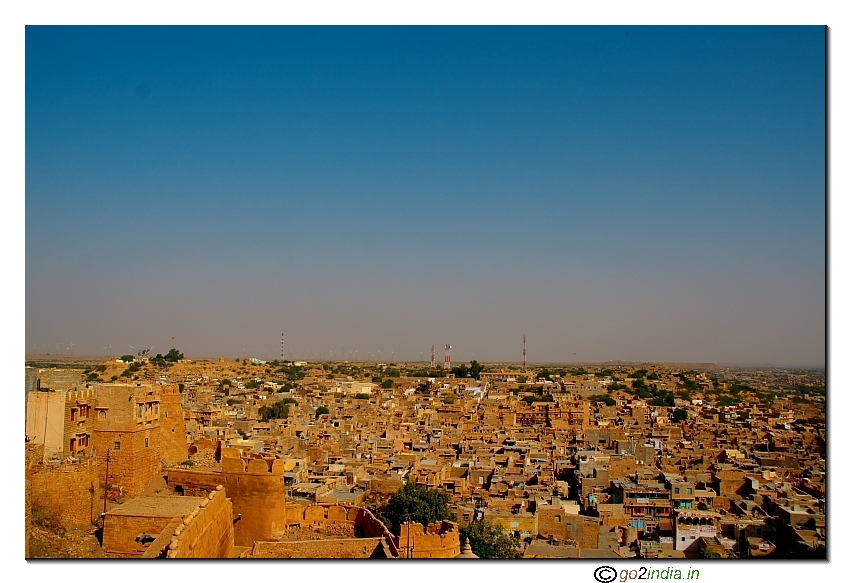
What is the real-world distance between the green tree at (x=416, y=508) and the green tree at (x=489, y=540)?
0.43 meters

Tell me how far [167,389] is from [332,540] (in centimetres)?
348

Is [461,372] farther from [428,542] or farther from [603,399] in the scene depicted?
[428,542]

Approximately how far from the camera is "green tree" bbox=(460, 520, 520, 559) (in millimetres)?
9234

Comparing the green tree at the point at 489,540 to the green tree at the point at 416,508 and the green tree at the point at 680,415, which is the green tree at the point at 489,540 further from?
the green tree at the point at 680,415

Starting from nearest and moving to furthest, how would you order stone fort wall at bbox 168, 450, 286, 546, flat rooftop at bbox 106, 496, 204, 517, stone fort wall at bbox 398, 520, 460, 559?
flat rooftop at bbox 106, 496, 204, 517
stone fort wall at bbox 398, 520, 460, 559
stone fort wall at bbox 168, 450, 286, 546

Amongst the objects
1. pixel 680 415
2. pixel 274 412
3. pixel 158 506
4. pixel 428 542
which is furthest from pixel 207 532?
pixel 680 415

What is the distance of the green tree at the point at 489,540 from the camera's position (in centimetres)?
923

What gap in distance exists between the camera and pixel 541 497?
12000 mm

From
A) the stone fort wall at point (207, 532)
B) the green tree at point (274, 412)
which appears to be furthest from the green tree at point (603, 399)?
the stone fort wall at point (207, 532)

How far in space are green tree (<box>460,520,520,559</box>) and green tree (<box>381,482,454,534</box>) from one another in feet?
1.40

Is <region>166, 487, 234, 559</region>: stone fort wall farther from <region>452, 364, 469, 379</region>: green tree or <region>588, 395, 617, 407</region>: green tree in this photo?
<region>452, 364, 469, 379</region>: green tree

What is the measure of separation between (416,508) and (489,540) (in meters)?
1.07

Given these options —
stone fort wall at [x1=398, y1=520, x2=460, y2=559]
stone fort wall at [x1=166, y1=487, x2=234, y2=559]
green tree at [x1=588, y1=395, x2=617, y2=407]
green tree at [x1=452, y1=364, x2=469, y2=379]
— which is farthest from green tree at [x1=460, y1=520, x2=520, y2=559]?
green tree at [x1=452, y1=364, x2=469, y2=379]

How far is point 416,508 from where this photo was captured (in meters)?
10.2
